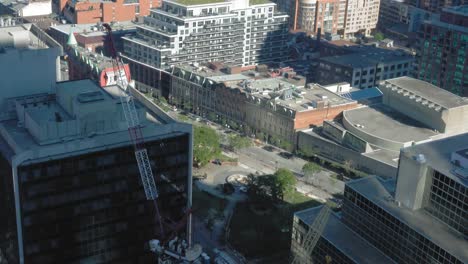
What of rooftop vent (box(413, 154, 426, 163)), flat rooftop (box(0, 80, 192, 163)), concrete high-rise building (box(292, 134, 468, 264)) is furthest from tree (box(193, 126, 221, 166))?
rooftop vent (box(413, 154, 426, 163))

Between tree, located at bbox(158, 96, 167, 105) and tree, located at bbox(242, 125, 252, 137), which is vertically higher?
tree, located at bbox(158, 96, 167, 105)

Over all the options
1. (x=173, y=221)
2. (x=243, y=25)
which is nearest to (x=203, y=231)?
(x=173, y=221)

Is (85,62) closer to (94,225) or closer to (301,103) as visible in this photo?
(301,103)

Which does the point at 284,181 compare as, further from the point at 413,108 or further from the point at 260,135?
the point at 413,108

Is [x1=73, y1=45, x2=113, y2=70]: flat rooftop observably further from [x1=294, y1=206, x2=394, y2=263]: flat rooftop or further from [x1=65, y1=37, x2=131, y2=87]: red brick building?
[x1=294, y1=206, x2=394, y2=263]: flat rooftop

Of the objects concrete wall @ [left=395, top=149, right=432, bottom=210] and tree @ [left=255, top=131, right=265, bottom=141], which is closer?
concrete wall @ [left=395, top=149, right=432, bottom=210]

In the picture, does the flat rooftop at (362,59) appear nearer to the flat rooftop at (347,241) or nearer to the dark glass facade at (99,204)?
the flat rooftop at (347,241)
